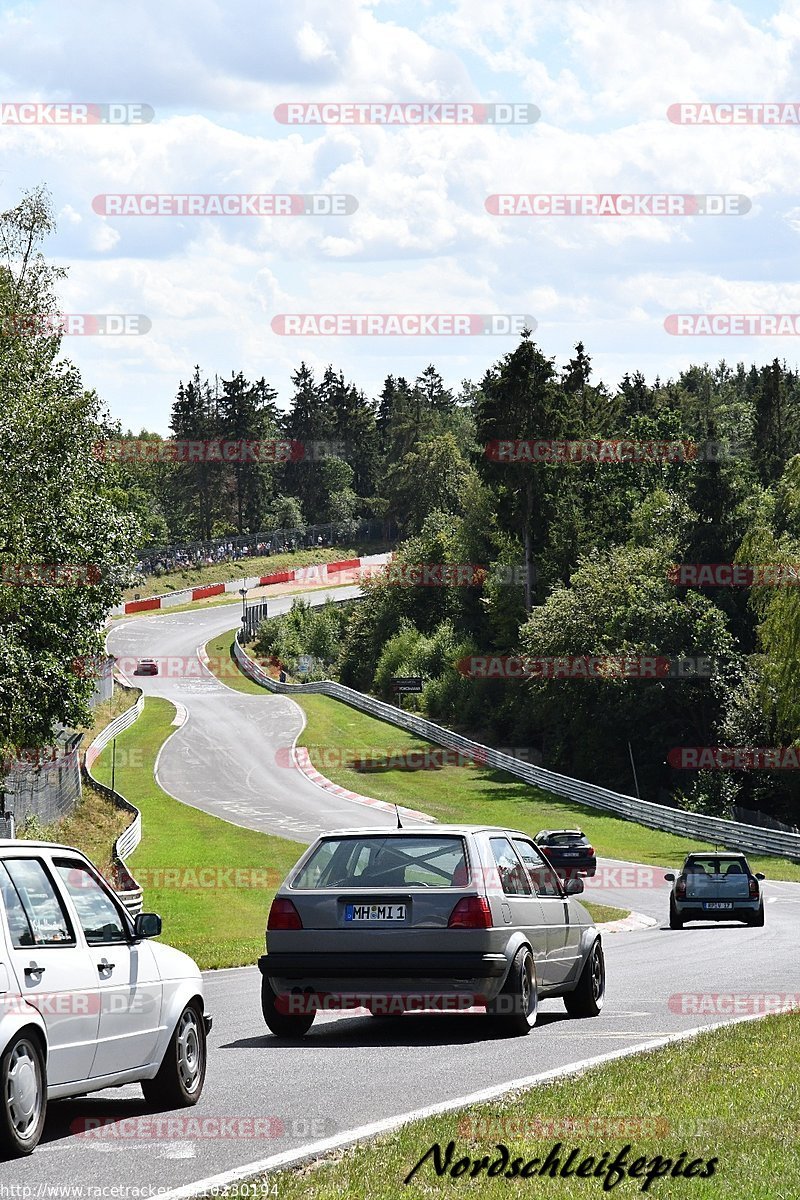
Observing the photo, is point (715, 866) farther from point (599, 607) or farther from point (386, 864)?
point (599, 607)

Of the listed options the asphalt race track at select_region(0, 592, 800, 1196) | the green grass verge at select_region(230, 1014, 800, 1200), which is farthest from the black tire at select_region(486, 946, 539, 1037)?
the green grass verge at select_region(230, 1014, 800, 1200)

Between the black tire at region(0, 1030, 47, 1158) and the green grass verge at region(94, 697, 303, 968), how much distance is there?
1364 cm

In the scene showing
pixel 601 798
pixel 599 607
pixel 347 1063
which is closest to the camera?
pixel 347 1063

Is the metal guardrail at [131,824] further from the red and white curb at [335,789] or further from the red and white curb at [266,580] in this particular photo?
the red and white curb at [266,580]

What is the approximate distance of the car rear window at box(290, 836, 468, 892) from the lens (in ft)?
41.4

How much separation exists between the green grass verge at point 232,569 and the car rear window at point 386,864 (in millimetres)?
112381

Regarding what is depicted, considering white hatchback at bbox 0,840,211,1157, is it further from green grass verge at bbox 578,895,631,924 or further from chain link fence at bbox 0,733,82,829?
chain link fence at bbox 0,733,82,829

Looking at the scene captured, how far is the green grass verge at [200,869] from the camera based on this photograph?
28.9 metres

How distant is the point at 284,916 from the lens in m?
12.6

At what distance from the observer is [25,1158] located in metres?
7.78

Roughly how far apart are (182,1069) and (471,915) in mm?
3429

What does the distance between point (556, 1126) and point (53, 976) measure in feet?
8.72

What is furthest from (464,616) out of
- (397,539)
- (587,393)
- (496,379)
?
(397,539)

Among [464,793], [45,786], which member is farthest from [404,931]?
[464,793]
